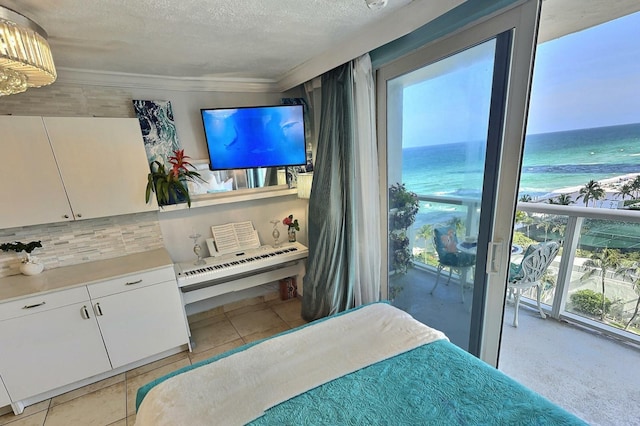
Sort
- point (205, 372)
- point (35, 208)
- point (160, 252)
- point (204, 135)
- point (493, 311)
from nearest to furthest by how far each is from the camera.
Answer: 1. point (205, 372)
2. point (493, 311)
3. point (35, 208)
4. point (160, 252)
5. point (204, 135)

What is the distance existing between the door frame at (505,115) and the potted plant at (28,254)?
118 inches

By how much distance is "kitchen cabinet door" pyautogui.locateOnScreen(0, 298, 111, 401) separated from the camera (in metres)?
1.75

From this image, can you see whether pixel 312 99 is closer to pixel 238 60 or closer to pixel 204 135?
pixel 238 60

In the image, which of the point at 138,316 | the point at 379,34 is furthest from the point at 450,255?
the point at 138,316

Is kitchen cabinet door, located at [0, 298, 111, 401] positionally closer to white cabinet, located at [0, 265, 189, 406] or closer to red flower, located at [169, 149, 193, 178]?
A: white cabinet, located at [0, 265, 189, 406]

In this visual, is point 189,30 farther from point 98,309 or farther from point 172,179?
point 98,309

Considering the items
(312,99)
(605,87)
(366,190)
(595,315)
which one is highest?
(312,99)

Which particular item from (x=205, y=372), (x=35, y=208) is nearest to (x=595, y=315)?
(x=205, y=372)

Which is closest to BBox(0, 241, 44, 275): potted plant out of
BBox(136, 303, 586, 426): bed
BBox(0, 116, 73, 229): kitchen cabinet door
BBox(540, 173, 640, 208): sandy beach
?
BBox(0, 116, 73, 229): kitchen cabinet door

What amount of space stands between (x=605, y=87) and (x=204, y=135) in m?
2.99

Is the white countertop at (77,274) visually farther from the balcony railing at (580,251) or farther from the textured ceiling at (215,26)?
the balcony railing at (580,251)

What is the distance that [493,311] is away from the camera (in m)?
1.60

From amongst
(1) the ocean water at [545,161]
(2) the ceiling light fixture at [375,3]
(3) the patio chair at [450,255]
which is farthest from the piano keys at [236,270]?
(2) the ceiling light fixture at [375,3]

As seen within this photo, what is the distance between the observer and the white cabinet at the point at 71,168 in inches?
71.4
